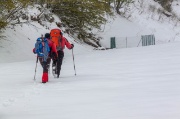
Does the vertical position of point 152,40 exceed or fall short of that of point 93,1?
it falls short

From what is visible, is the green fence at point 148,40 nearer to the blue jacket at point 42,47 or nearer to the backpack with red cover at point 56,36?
the backpack with red cover at point 56,36

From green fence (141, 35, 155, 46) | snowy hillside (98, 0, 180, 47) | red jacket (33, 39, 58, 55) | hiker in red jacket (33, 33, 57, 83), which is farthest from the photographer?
snowy hillside (98, 0, 180, 47)

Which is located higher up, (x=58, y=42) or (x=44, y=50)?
(x=58, y=42)

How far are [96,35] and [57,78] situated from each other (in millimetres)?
18009

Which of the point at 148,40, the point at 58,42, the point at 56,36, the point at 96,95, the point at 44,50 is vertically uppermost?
the point at 56,36

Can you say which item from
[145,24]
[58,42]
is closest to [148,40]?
[145,24]

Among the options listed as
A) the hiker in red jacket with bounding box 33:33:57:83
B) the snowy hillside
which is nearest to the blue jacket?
the hiker in red jacket with bounding box 33:33:57:83

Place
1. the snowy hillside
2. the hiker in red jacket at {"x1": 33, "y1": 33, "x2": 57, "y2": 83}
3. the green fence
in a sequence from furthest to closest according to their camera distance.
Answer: the snowy hillside → the green fence → the hiker in red jacket at {"x1": 33, "y1": 33, "x2": 57, "y2": 83}

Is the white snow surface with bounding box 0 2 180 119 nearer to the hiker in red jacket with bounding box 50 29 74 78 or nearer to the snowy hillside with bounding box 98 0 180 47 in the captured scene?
the hiker in red jacket with bounding box 50 29 74 78

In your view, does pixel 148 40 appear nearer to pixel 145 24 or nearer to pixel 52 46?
pixel 145 24

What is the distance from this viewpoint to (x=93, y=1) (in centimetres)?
2306

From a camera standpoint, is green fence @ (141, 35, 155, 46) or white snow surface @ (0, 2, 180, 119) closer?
white snow surface @ (0, 2, 180, 119)

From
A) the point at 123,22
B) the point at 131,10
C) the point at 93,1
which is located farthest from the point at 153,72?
the point at 131,10

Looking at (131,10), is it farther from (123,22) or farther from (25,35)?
(25,35)
